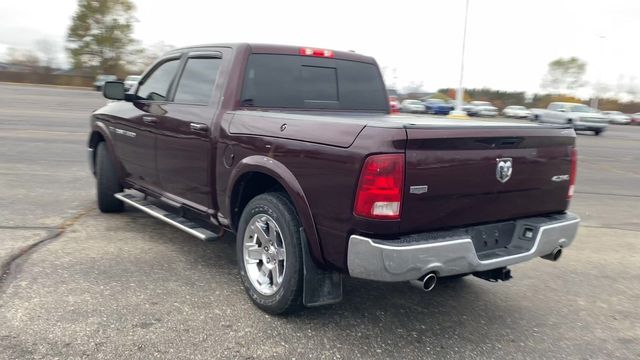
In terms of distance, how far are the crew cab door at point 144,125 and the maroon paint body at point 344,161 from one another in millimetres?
440

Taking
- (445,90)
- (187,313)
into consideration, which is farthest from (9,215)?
(445,90)

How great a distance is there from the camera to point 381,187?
290 cm

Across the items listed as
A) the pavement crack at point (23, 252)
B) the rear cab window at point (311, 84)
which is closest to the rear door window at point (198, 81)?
the rear cab window at point (311, 84)

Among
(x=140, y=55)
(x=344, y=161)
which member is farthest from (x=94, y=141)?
(x=140, y=55)

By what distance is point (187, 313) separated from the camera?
3.65m

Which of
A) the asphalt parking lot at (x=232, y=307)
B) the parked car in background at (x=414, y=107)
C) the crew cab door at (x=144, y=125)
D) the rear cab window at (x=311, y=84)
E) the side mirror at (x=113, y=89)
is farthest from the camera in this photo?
the parked car in background at (x=414, y=107)

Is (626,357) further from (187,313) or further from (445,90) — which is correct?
(445,90)

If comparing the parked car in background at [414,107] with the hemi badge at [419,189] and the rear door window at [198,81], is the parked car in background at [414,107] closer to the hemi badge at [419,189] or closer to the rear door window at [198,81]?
the rear door window at [198,81]

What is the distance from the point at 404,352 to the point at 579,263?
109 inches

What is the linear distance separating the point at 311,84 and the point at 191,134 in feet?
3.68

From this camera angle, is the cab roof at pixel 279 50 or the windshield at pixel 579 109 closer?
the cab roof at pixel 279 50

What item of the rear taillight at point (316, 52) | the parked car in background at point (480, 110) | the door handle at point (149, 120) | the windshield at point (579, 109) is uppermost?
the rear taillight at point (316, 52)

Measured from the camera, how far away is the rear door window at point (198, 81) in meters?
4.48

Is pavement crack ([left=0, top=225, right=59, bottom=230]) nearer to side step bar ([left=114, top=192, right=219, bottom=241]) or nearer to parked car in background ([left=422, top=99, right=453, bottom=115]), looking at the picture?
side step bar ([left=114, top=192, right=219, bottom=241])
